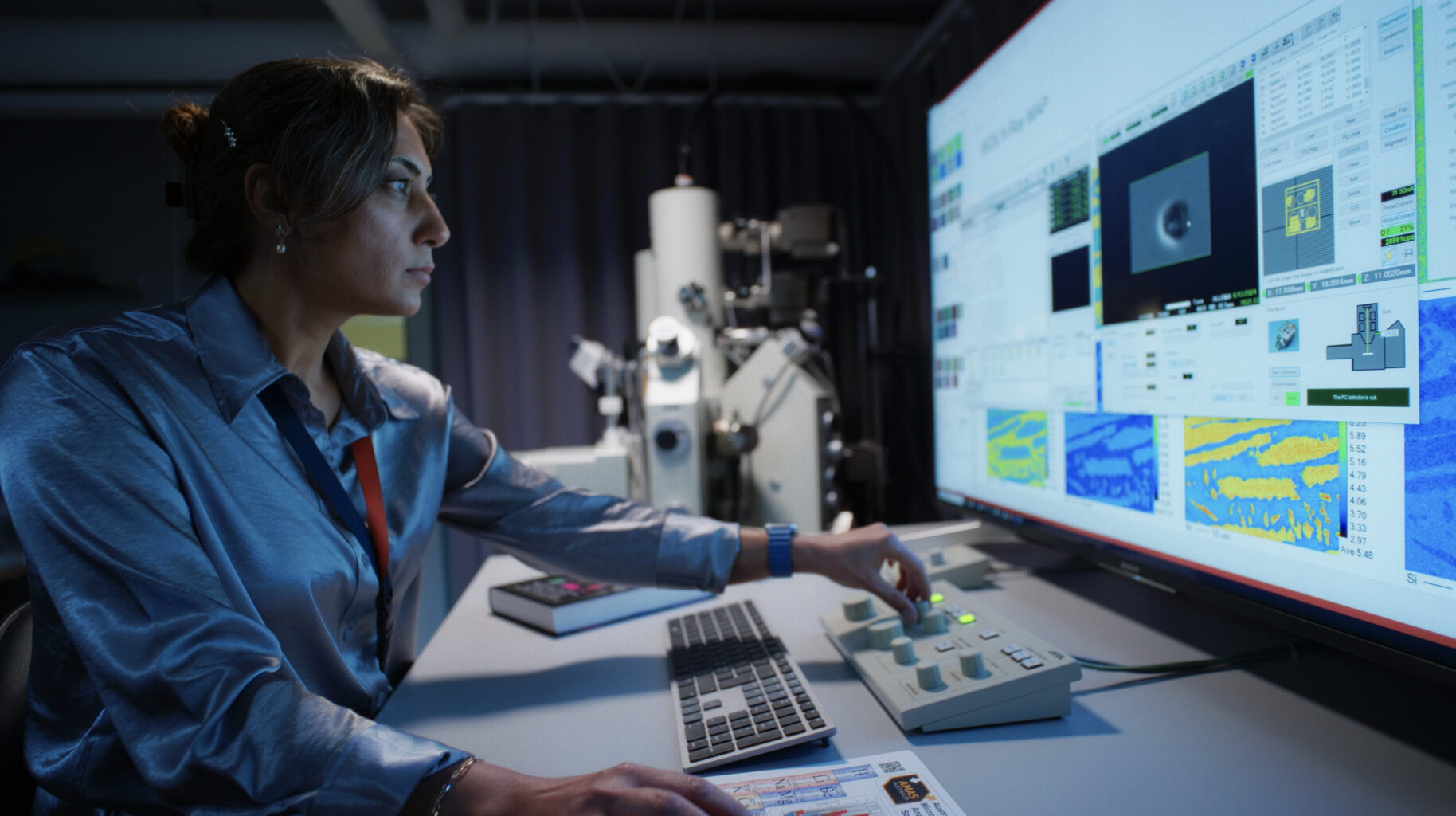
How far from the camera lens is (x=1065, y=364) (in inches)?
34.8

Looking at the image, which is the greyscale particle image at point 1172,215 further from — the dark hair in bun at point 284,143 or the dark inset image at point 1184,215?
the dark hair in bun at point 284,143

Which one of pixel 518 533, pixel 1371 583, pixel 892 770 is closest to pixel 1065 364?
pixel 1371 583

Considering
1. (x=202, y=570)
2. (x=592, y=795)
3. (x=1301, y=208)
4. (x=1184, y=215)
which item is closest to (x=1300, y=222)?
(x=1301, y=208)

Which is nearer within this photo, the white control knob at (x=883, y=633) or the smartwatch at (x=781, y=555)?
the white control knob at (x=883, y=633)

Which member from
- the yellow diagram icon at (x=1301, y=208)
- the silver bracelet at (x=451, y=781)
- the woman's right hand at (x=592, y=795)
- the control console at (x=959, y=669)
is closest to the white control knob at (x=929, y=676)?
the control console at (x=959, y=669)

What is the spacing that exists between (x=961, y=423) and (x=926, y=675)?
675mm

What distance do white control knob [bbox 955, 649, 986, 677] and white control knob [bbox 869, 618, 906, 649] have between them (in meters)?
0.11

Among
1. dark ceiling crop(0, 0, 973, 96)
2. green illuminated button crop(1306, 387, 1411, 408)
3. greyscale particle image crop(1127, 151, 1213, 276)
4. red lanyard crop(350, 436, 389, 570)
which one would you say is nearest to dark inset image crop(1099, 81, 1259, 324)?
greyscale particle image crop(1127, 151, 1213, 276)

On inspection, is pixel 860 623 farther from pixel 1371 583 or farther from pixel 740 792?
pixel 1371 583

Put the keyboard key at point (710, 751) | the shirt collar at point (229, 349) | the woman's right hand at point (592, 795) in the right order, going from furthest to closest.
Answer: the shirt collar at point (229, 349), the keyboard key at point (710, 751), the woman's right hand at point (592, 795)

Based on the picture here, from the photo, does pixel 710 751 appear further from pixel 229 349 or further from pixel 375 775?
pixel 229 349

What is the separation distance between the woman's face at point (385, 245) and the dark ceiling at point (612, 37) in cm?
120

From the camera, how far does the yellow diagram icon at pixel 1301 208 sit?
0.54 m

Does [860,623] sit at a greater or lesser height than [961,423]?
lesser
